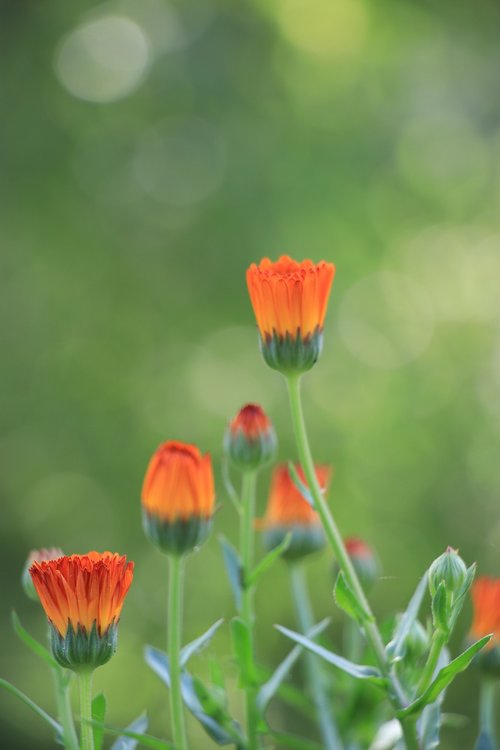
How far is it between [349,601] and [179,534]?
0.06 meters

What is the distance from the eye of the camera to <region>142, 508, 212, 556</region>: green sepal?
1.16 feet

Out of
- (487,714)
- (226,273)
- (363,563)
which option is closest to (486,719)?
(487,714)

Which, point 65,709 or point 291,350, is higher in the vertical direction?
point 291,350

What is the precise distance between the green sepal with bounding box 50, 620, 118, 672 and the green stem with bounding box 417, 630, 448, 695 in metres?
0.09

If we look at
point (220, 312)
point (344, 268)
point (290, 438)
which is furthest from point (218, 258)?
point (290, 438)

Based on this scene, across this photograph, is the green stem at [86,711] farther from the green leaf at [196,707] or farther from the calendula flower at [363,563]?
the calendula flower at [363,563]

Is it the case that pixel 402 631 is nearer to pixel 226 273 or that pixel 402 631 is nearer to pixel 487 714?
pixel 487 714

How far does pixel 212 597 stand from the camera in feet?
6.88

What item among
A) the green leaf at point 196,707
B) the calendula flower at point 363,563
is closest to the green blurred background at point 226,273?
the calendula flower at point 363,563

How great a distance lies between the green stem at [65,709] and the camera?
1.11 ft

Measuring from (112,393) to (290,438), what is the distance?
1.31 ft

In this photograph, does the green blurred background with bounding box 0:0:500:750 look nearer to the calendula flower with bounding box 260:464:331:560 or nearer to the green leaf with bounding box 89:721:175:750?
the calendula flower with bounding box 260:464:331:560

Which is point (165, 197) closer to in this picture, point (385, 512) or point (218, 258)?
point (218, 258)

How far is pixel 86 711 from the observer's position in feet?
1.04
